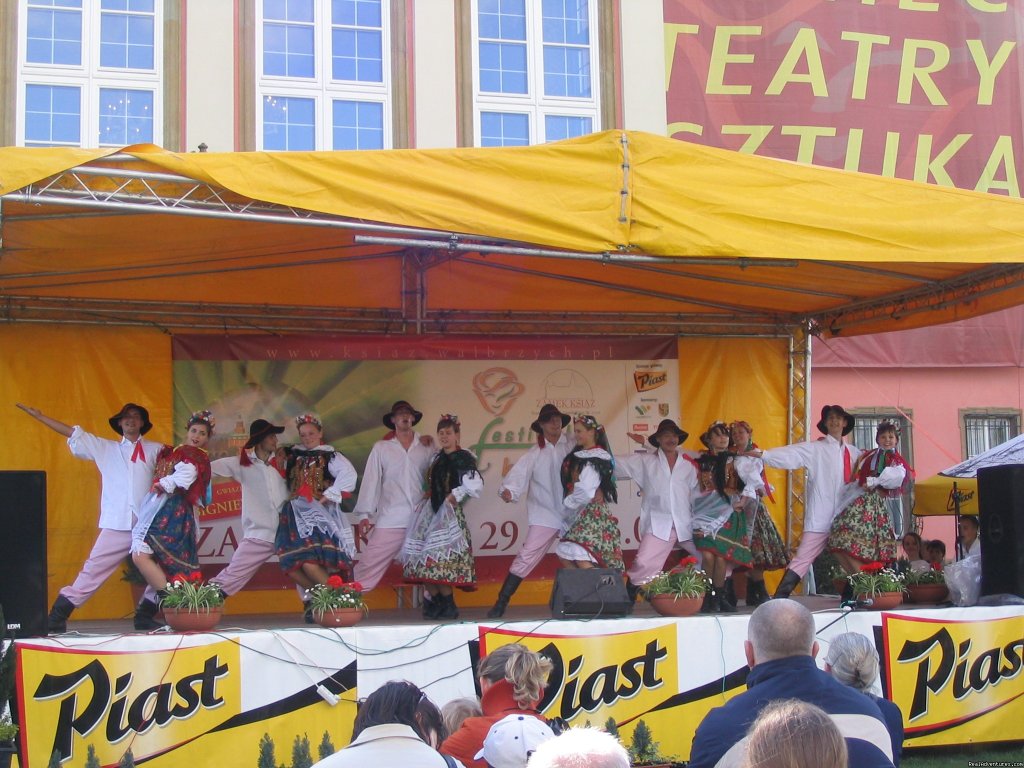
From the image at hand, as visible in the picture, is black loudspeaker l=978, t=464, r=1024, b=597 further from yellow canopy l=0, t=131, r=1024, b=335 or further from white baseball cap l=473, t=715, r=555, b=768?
white baseball cap l=473, t=715, r=555, b=768

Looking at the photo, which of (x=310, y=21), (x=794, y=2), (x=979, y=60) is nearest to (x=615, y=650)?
(x=310, y=21)

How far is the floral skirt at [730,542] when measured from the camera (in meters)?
8.28

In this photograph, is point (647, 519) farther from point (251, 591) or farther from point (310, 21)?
point (310, 21)

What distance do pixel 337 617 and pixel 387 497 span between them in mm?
1872

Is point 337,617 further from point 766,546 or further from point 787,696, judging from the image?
point 787,696

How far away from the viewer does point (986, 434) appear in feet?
41.9

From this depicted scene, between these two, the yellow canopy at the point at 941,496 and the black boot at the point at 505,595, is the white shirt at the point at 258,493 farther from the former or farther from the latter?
the yellow canopy at the point at 941,496

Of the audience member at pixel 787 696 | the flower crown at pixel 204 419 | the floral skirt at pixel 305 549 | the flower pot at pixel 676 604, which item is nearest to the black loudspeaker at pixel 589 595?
the flower pot at pixel 676 604

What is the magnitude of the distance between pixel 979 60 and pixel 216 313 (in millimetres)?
8679

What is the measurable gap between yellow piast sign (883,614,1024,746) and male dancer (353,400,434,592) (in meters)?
3.26

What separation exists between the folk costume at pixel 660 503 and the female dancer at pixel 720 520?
0.08 metres

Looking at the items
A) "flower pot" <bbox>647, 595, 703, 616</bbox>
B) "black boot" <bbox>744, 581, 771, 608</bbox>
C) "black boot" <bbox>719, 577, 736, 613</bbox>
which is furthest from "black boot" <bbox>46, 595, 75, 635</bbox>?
"black boot" <bbox>744, 581, 771, 608</bbox>

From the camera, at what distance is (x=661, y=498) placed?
27.2 feet

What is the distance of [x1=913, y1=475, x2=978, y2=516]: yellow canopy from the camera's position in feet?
34.6
